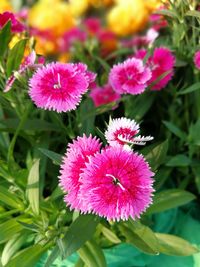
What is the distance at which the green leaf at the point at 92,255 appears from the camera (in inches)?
33.3

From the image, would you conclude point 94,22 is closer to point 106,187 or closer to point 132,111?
point 132,111

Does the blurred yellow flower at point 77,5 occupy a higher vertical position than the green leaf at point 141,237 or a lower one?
higher

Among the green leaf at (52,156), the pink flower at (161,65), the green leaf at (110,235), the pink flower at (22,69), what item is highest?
the pink flower at (161,65)

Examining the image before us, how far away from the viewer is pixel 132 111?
1.06 meters

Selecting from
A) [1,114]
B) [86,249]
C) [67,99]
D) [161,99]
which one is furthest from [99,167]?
[161,99]

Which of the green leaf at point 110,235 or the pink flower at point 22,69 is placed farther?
the green leaf at point 110,235

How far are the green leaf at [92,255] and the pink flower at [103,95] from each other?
12.7 inches

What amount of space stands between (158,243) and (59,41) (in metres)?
1.39

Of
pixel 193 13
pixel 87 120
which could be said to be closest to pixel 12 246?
pixel 87 120

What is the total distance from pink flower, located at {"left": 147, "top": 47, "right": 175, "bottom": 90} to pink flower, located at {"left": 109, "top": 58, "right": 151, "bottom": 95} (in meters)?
0.06

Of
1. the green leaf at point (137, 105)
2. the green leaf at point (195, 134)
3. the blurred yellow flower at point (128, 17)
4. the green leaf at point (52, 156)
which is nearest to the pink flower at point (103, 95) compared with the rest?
the green leaf at point (137, 105)

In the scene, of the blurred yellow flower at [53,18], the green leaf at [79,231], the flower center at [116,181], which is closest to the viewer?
Answer: the flower center at [116,181]

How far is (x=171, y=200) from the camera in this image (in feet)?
3.04

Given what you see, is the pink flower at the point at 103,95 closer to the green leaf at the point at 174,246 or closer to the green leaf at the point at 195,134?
the green leaf at the point at 195,134
